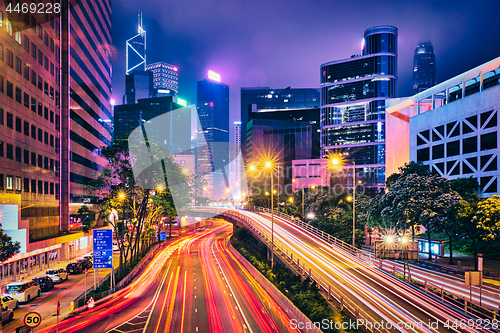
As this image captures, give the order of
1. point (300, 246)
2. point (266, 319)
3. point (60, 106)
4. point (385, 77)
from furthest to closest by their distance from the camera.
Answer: point (385, 77) < point (60, 106) < point (300, 246) < point (266, 319)

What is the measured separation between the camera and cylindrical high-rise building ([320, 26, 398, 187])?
12262 centimetres

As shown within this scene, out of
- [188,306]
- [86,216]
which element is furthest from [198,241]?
[188,306]

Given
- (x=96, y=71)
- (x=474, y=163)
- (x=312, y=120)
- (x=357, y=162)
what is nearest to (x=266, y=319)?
(x=474, y=163)

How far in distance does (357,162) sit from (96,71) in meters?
Result: 92.3

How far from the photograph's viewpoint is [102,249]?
27.3m

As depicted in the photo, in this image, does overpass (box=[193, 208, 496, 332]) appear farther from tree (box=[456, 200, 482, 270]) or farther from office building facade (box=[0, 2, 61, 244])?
office building facade (box=[0, 2, 61, 244])

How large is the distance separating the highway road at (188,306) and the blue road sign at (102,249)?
344 cm

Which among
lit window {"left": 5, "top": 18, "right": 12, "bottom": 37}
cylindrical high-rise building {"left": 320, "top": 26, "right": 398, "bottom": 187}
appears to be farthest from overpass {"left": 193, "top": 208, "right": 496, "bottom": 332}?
cylindrical high-rise building {"left": 320, "top": 26, "right": 398, "bottom": 187}

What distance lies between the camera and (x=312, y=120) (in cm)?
19762

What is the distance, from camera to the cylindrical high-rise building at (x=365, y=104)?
122625mm

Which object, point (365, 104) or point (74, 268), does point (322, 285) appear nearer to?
point (74, 268)

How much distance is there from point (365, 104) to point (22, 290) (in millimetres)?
118878

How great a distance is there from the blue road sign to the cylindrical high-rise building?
4096 inches

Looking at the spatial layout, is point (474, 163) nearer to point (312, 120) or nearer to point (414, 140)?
point (414, 140)
